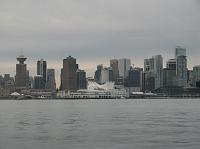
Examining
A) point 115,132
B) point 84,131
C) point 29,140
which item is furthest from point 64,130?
point 29,140

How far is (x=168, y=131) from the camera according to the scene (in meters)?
79.6

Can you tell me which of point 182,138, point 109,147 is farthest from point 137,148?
point 182,138

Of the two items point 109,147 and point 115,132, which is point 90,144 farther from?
point 115,132

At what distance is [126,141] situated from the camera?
6600 cm

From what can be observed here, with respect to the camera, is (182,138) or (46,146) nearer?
(46,146)

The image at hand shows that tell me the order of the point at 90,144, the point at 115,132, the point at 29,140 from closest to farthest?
1. the point at 90,144
2. the point at 29,140
3. the point at 115,132

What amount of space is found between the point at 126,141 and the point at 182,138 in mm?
8243

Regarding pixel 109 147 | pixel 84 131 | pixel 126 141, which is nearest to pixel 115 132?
pixel 84 131

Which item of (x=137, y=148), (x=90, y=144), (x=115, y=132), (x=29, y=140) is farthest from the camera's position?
(x=115, y=132)

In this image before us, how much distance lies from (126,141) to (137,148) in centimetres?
675

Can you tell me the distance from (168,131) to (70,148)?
80.5ft

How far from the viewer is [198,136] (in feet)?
234

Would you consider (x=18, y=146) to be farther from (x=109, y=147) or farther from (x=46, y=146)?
(x=109, y=147)

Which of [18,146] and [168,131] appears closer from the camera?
[18,146]
